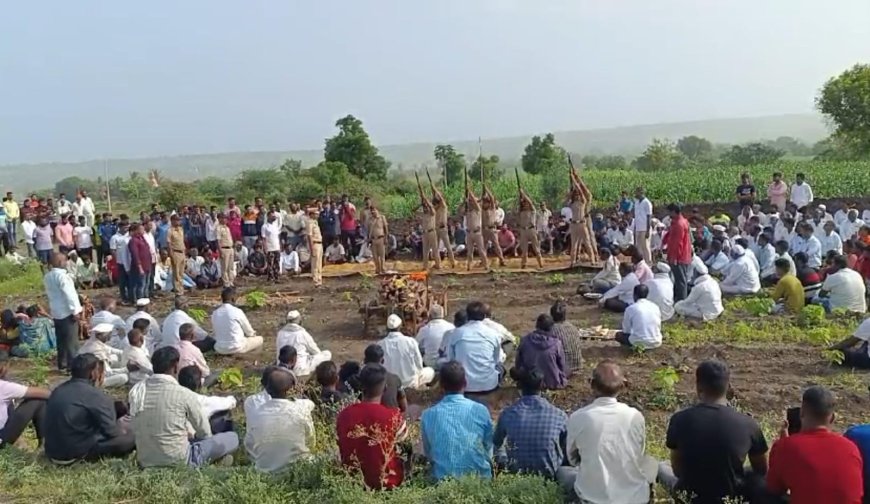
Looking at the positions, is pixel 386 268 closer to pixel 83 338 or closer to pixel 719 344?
pixel 83 338

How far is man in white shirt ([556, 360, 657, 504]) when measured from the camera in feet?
18.1

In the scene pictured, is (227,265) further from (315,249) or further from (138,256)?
(138,256)

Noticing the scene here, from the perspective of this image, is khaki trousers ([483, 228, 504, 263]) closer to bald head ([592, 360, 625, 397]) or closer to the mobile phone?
the mobile phone

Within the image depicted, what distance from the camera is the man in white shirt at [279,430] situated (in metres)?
6.77

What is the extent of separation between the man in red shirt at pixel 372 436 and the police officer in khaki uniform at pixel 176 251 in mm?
12460

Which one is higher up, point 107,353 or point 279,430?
point 279,430

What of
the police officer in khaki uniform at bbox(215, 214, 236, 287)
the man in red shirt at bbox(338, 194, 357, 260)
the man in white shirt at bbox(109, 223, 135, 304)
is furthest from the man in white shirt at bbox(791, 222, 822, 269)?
the man in white shirt at bbox(109, 223, 135, 304)

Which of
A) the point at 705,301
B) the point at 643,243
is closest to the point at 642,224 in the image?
the point at 643,243

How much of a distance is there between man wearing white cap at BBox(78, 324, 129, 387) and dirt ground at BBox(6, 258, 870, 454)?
170 cm

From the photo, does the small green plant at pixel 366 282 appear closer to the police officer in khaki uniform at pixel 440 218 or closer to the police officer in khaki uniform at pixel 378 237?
the police officer in khaki uniform at pixel 378 237

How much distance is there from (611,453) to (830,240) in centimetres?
1374

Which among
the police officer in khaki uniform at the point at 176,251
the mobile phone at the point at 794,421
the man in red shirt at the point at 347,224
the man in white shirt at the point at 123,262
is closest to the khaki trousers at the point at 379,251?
the man in red shirt at the point at 347,224

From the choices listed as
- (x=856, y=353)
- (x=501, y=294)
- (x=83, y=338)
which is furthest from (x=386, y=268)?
(x=856, y=353)

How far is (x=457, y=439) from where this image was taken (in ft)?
20.5
